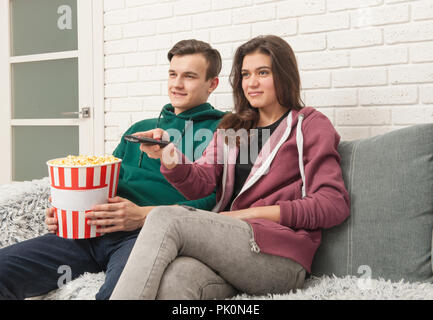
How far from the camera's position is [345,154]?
1400mm

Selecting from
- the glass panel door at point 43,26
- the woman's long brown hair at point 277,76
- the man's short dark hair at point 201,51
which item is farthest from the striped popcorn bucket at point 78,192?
the glass panel door at point 43,26

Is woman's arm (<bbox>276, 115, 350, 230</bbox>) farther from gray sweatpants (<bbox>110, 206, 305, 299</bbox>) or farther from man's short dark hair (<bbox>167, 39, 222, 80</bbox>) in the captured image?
man's short dark hair (<bbox>167, 39, 222, 80</bbox>)

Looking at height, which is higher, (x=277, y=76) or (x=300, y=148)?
(x=277, y=76)

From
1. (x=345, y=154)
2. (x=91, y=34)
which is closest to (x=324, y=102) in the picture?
(x=345, y=154)

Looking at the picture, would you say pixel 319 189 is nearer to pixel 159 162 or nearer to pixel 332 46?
pixel 159 162

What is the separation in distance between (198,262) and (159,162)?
0.63 m

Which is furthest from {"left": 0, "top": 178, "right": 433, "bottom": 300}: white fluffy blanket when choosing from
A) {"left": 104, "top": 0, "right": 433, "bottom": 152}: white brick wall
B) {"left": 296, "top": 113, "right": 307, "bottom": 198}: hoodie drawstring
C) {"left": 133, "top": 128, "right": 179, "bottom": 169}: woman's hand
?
{"left": 104, "top": 0, "right": 433, "bottom": 152}: white brick wall

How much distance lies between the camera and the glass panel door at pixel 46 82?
2545mm

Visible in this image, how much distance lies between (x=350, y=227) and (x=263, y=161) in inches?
14.0

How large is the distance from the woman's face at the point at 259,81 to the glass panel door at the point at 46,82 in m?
1.40

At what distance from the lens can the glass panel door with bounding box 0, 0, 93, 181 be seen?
2.54m

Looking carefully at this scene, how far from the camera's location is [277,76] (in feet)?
4.64
